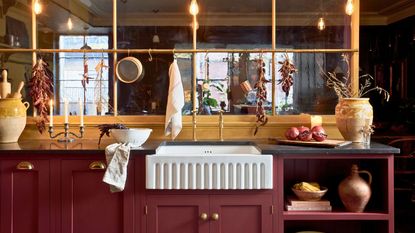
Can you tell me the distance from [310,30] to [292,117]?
0.81 meters

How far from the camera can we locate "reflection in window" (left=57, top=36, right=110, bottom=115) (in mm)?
2980

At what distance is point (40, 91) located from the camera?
2814mm

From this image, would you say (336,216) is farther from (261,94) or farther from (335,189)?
(261,94)

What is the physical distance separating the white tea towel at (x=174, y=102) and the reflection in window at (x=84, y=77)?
501 mm

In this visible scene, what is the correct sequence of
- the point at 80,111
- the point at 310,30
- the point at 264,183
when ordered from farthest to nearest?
the point at 310,30 < the point at 80,111 < the point at 264,183

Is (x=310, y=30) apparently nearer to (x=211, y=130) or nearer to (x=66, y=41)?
(x=211, y=130)

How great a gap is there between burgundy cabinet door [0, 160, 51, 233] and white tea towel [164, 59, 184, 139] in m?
0.83

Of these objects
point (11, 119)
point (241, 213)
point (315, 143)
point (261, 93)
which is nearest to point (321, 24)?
point (261, 93)

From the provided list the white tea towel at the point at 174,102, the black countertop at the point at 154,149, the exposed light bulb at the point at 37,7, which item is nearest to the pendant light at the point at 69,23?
the exposed light bulb at the point at 37,7

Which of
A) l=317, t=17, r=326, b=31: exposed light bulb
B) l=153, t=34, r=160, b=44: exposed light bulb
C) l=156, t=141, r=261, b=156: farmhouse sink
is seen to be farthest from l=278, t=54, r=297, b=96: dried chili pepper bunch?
l=153, t=34, r=160, b=44: exposed light bulb

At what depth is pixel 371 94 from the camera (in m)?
6.40

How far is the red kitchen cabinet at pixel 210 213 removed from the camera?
2.33 metres

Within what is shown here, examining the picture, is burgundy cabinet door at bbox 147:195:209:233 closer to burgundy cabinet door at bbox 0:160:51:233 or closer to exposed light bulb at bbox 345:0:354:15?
burgundy cabinet door at bbox 0:160:51:233

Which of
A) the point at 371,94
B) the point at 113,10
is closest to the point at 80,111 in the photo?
the point at 113,10
